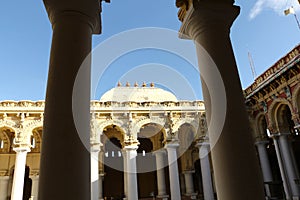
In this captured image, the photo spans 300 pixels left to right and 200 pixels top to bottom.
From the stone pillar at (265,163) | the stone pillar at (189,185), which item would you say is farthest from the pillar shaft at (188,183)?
the stone pillar at (265,163)

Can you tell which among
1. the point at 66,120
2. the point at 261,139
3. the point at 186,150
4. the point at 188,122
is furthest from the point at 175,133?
the point at 66,120

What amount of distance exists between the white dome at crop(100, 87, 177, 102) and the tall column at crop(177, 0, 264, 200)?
67.6 feet

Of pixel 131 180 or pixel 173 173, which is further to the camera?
pixel 173 173

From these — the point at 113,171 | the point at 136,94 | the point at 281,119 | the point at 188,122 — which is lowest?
the point at 113,171

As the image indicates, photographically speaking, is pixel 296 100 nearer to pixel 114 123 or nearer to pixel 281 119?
pixel 281 119

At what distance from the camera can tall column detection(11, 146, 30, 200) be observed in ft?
40.6

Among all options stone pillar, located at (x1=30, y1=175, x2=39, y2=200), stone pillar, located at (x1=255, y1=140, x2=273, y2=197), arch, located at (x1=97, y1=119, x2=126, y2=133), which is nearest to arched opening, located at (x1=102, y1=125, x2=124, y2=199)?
stone pillar, located at (x1=30, y1=175, x2=39, y2=200)

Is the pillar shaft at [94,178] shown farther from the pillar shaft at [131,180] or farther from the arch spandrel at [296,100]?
the arch spandrel at [296,100]

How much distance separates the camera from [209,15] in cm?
305

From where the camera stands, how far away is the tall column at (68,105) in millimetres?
2066

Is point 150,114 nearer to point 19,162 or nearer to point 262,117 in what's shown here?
point 262,117

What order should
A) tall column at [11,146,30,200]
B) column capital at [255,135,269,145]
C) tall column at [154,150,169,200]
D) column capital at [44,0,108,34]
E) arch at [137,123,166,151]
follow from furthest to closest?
arch at [137,123,166,151] → tall column at [154,150,169,200] → column capital at [255,135,269,145] → tall column at [11,146,30,200] → column capital at [44,0,108,34]

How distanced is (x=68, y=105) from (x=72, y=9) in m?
1.05

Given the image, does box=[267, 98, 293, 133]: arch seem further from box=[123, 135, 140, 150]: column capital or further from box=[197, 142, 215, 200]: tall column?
box=[123, 135, 140, 150]: column capital
